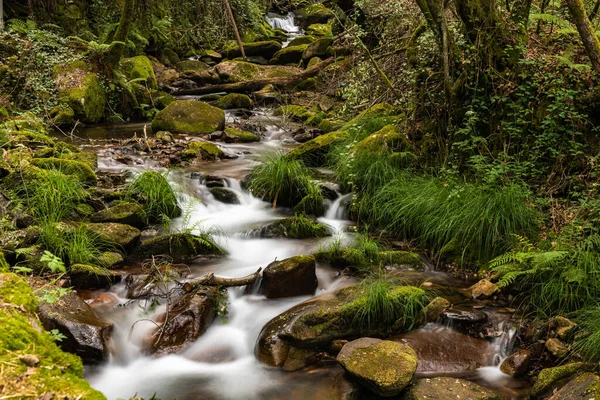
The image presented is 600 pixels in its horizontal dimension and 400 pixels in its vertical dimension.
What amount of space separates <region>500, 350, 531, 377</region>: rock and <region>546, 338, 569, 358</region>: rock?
7.3 inches

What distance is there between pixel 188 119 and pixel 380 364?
29.0ft

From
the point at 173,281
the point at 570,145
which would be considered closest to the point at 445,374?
the point at 173,281

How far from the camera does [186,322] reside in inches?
168

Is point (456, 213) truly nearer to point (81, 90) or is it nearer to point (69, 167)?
point (69, 167)

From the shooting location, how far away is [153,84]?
13.5 metres

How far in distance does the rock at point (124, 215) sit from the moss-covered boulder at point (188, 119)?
5166 mm

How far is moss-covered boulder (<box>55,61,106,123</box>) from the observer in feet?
35.0

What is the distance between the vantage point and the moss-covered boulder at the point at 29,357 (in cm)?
158

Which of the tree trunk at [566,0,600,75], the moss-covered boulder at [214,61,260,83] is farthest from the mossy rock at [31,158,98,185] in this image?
the moss-covered boulder at [214,61,260,83]

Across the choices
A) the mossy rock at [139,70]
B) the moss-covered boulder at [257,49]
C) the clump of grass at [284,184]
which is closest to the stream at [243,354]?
the clump of grass at [284,184]

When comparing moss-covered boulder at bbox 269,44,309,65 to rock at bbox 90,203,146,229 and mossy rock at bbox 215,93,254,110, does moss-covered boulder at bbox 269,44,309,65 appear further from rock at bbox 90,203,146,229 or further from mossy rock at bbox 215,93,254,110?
rock at bbox 90,203,146,229

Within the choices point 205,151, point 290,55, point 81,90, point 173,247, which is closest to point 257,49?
point 290,55

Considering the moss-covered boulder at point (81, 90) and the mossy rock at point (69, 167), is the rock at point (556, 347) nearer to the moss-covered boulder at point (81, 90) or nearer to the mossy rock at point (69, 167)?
the mossy rock at point (69, 167)

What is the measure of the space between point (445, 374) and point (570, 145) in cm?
328
